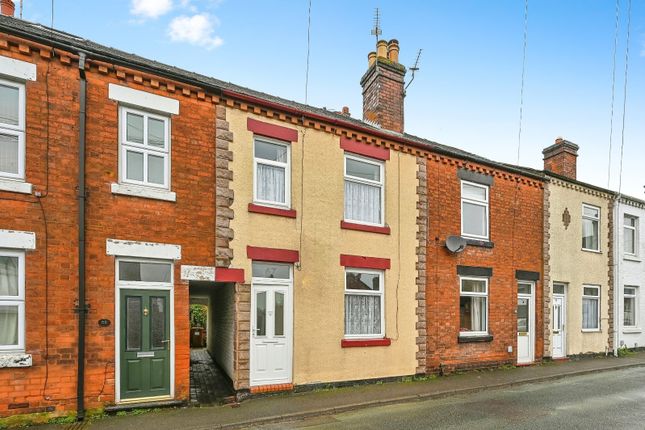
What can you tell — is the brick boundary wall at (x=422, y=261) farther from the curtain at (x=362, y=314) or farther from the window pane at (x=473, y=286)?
the window pane at (x=473, y=286)

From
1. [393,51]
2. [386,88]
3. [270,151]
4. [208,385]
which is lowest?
[208,385]

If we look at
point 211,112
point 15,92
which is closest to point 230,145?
point 211,112

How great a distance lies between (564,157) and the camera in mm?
16969

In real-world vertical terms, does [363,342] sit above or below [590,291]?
below

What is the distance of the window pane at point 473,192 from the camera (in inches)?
519

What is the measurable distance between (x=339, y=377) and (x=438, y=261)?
421 centimetres

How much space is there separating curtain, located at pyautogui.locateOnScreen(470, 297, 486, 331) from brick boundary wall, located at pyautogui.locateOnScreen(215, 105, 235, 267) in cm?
756

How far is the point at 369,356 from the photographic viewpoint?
10727 mm

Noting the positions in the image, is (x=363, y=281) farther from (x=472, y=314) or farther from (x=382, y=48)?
(x=382, y=48)

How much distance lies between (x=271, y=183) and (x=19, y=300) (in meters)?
5.10

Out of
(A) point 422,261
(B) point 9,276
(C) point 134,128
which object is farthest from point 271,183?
(B) point 9,276

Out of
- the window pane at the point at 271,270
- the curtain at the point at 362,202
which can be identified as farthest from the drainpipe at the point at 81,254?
the curtain at the point at 362,202

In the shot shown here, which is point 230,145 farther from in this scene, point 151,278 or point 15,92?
point 15,92

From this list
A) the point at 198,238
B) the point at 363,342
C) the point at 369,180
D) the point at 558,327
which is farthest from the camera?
the point at 558,327
